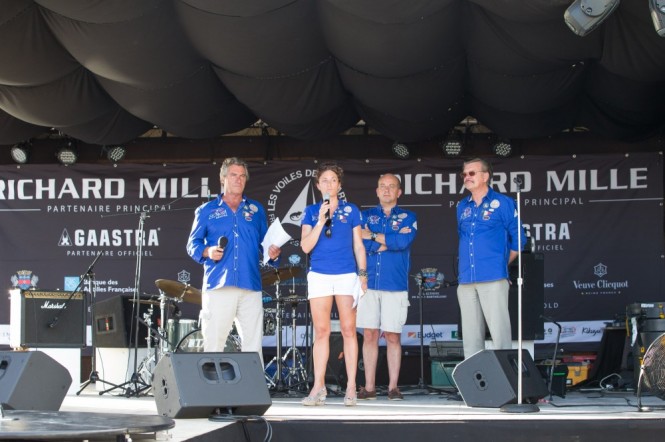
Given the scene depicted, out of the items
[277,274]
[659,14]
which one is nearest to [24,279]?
[277,274]

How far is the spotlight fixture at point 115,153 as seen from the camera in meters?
9.12

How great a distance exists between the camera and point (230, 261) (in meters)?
5.68

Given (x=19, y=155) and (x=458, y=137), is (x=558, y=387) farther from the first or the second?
→ (x=19, y=155)

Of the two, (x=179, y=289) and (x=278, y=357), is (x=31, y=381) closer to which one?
(x=179, y=289)

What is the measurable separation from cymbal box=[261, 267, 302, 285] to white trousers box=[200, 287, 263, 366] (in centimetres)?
126

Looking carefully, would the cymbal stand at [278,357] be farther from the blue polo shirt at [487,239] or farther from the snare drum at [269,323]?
the blue polo shirt at [487,239]

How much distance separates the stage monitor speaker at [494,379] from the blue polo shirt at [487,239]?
62 centimetres

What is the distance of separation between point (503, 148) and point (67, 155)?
4281 mm

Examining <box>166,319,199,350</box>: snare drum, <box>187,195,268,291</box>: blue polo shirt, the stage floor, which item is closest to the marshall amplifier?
<box>166,319,199,350</box>: snare drum

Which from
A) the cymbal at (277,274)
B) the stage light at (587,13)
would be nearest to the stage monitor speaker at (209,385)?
the cymbal at (277,274)

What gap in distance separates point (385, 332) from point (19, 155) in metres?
4.59

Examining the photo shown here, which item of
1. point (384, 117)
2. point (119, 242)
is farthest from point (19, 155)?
point (384, 117)

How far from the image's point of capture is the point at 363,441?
4.58 meters

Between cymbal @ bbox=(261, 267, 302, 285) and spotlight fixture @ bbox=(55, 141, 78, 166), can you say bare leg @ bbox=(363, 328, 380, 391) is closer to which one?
cymbal @ bbox=(261, 267, 302, 285)
